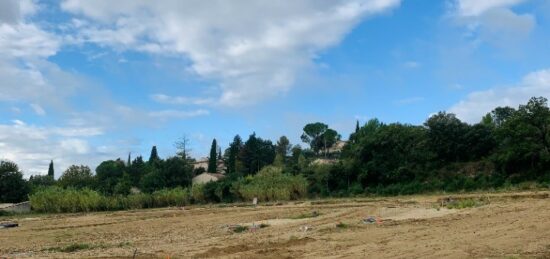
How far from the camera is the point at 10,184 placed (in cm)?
7644

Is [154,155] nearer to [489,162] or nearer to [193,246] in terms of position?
[489,162]

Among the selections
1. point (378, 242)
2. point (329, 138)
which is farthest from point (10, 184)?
point (378, 242)

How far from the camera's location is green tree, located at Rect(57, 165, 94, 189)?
293 ft

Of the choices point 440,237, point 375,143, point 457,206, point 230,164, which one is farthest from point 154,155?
point 440,237

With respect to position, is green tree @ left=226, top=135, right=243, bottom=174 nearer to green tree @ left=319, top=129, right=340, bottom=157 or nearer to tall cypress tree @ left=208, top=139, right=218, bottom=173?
tall cypress tree @ left=208, top=139, right=218, bottom=173

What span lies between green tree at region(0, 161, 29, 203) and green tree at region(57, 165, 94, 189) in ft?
25.6

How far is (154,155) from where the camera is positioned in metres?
121

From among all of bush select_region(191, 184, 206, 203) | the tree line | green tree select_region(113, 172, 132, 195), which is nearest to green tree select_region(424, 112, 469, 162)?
the tree line

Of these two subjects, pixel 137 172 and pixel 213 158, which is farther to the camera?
pixel 213 158

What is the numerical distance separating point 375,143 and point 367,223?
3518 cm

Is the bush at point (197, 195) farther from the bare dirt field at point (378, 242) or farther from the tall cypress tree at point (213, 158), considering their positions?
the bare dirt field at point (378, 242)

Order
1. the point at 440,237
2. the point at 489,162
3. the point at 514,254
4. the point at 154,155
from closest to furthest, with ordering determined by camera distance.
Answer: the point at 514,254, the point at 440,237, the point at 489,162, the point at 154,155

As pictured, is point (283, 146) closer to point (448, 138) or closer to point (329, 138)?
point (329, 138)

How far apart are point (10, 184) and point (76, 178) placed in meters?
17.1
